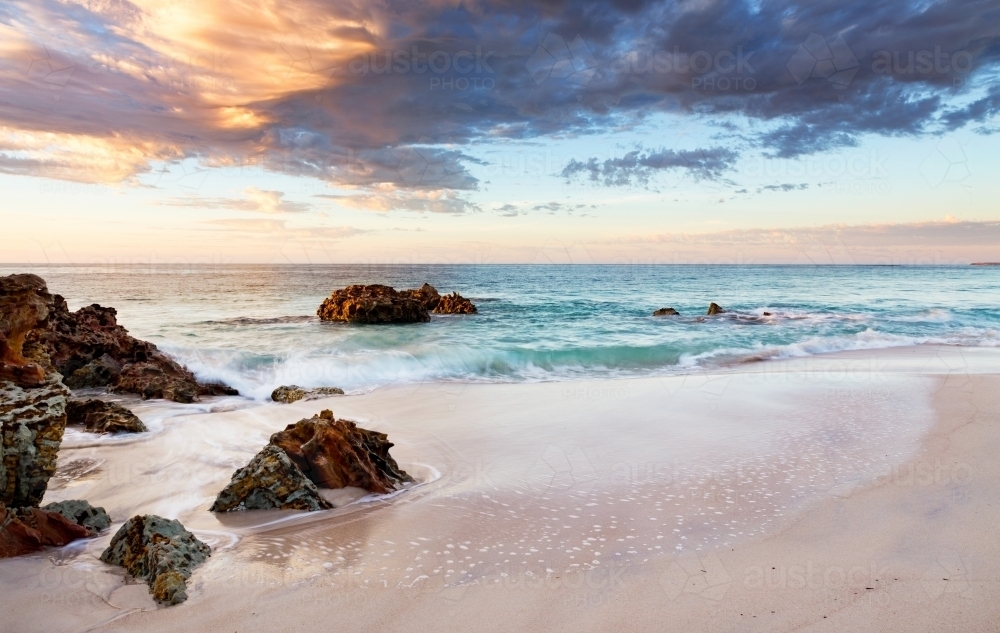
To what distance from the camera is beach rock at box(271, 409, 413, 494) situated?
17.4 ft

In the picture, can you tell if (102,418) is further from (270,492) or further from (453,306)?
(453,306)

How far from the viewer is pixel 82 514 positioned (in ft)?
14.4

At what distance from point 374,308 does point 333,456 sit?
18842 mm

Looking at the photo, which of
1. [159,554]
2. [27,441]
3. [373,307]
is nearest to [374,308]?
[373,307]

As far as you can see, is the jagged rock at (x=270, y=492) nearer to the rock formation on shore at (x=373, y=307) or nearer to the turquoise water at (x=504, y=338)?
the turquoise water at (x=504, y=338)

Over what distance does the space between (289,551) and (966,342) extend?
22284mm

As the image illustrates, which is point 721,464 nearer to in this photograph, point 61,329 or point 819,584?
point 819,584

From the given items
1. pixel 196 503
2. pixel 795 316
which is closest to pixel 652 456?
pixel 196 503

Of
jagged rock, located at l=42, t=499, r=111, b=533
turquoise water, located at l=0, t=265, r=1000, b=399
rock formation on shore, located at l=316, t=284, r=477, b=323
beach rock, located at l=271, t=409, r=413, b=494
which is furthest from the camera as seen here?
rock formation on shore, located at l=316, t=284, r=477, b=323

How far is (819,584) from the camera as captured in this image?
3594mm

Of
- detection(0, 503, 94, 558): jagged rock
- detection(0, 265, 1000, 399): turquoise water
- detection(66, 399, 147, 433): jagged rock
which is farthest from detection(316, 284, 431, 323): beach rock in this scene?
detection(0, 503, 94, 558): jagged rock

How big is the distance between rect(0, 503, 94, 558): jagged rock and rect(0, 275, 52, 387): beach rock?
1008mm

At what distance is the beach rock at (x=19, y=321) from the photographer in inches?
170

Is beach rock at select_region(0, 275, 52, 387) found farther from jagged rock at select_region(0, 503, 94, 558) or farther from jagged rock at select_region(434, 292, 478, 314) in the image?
jagged rock at select_region(434, 292, 478, 314)
